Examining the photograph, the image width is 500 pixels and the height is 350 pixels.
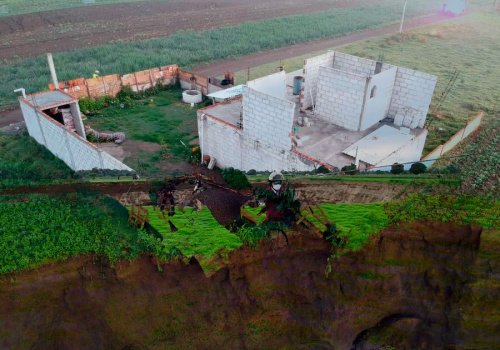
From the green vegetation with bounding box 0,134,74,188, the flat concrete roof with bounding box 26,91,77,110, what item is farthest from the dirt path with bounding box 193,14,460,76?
the green vegetation with bounding box 0,134,74,188

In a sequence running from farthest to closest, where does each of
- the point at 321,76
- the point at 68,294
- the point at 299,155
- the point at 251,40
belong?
the point at 251,40, the point at 321,76, the point at 299,155, the point at 68,294

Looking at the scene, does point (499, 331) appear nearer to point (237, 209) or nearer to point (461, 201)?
point (461, 201)

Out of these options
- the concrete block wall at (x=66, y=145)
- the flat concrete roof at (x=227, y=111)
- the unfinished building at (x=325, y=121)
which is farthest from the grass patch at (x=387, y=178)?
the concrete block wall at (x=66, y=145)

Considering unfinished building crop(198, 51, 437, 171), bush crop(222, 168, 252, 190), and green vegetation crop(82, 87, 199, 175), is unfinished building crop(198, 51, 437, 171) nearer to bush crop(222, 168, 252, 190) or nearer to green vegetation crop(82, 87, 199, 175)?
green vegetation crop(82, 87, 199, 175)

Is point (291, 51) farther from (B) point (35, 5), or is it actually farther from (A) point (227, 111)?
(B) point (35, 5)

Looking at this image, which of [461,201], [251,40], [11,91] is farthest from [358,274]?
[251,40]

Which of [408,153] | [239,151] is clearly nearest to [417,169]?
[408,153]
